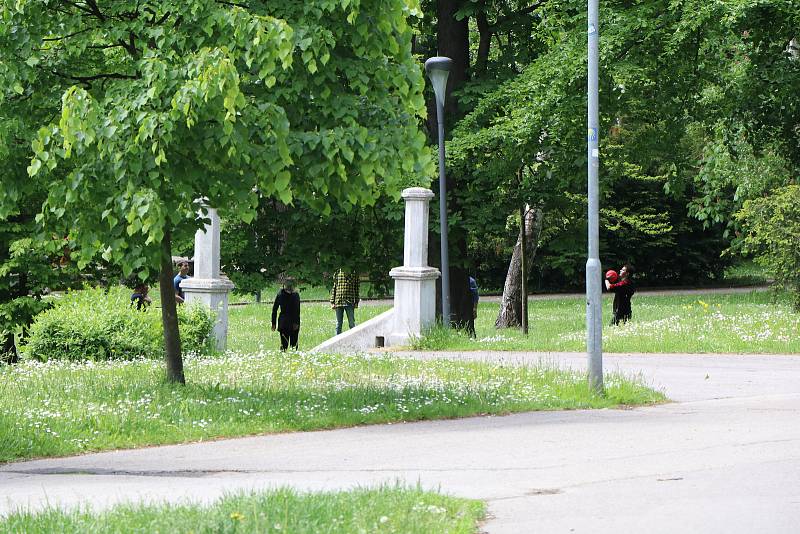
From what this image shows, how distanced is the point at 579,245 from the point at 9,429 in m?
16.5

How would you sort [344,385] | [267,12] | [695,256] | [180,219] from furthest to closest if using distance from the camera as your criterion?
[695,256] → [344,385] → [267,12] → [180,219]

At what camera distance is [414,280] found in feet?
64.2

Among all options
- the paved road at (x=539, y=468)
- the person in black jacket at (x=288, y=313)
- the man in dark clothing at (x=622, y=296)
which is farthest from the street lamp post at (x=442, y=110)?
the paved road at (x=539, y=468)

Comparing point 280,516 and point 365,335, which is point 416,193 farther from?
point 280,516

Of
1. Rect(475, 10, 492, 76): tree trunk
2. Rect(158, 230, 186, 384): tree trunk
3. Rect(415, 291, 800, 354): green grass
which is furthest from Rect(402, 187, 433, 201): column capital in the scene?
Rect(158, 230, 186, 384): tree trunk

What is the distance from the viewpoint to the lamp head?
59.8 ft

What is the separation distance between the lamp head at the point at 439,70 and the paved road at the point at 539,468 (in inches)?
316

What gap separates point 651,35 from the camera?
19.0m

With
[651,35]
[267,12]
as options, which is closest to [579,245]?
[651,35]

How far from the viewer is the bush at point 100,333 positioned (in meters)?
16.9

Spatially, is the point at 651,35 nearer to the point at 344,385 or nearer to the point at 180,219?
the point at 344,385

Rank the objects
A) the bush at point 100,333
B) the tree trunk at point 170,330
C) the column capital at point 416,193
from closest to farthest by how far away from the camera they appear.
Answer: the tree trunk at point 170,330 → the bush at point 100,333 → the column capital at point 416,193

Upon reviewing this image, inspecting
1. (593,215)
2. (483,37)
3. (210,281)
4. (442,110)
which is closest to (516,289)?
(483,37)

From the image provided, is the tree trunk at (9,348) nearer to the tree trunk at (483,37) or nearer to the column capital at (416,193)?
the column capital at (416,193)
